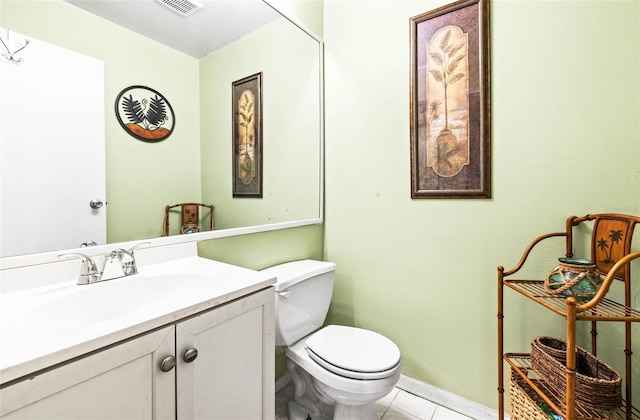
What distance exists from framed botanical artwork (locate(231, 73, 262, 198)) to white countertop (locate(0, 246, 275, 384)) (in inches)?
15.7

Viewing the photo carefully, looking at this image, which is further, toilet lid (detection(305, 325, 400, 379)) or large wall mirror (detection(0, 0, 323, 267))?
toilet lid (detection(305, 325, 400, 379))

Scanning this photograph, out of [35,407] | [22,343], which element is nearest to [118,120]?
[22,343]

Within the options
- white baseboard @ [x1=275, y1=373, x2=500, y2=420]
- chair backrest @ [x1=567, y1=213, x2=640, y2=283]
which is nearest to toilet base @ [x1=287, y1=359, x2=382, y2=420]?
white baseboard @ [x1=275, y1=373, x2=500, y2=420]

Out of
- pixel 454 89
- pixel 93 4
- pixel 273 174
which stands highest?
pixel 93 4

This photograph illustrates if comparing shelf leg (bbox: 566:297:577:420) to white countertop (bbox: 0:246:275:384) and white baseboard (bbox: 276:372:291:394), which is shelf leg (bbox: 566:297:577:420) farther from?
white baseboard (bbox: 276:372:291:394)

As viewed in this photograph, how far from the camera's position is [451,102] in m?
1.38

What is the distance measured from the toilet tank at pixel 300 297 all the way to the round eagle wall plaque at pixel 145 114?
76cm

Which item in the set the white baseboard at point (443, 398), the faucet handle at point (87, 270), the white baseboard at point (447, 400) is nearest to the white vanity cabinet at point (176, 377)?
the faucet handle at point (87, 270)

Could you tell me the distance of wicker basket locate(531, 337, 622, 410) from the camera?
0.91m

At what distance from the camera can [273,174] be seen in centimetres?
156

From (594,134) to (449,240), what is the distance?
2.23 feet

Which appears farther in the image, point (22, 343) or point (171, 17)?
point (171, 17)

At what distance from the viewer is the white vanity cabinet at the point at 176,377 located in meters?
0.54

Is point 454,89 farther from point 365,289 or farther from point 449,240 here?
point 365,289
